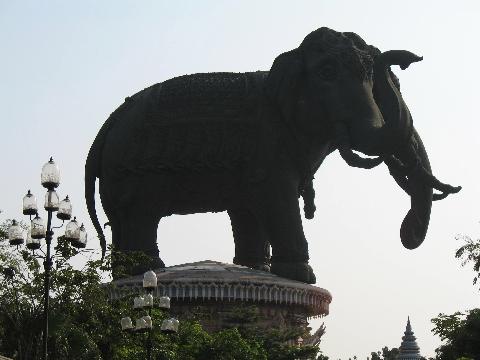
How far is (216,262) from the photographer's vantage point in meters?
29.6

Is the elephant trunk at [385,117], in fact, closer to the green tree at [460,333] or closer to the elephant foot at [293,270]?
the elephant foot at [293,270]

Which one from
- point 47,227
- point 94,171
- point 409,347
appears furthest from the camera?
point 409,347

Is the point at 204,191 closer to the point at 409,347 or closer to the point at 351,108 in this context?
the point at 351,108

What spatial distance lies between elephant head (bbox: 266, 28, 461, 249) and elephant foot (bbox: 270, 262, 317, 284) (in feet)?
7.22

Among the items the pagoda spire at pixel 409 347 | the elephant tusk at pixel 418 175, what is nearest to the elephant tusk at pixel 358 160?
the elephant tusk at pixel 418 175

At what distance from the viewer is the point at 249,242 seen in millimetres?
30156

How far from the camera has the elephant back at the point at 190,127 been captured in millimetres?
27906

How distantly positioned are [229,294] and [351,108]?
4.76 m

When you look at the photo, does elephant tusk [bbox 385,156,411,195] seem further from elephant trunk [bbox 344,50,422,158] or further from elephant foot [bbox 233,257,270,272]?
elephant foot [bbox 233,257,270,272]

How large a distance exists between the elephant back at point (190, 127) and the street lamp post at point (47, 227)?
750cm

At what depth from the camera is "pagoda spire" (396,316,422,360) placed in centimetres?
8125

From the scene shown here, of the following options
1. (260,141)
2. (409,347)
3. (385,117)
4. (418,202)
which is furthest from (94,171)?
(409,347)

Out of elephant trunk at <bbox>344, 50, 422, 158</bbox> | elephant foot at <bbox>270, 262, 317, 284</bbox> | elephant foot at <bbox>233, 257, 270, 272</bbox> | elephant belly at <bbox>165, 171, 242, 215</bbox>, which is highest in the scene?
elephant trunk at <bbox>344, 50, 422, 158</bbox>

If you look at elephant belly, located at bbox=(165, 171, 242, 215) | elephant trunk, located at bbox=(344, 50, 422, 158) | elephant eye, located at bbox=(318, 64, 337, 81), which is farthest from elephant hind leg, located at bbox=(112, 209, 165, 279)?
elephant eye, located at bbox=(318, 64, 337, 81)
